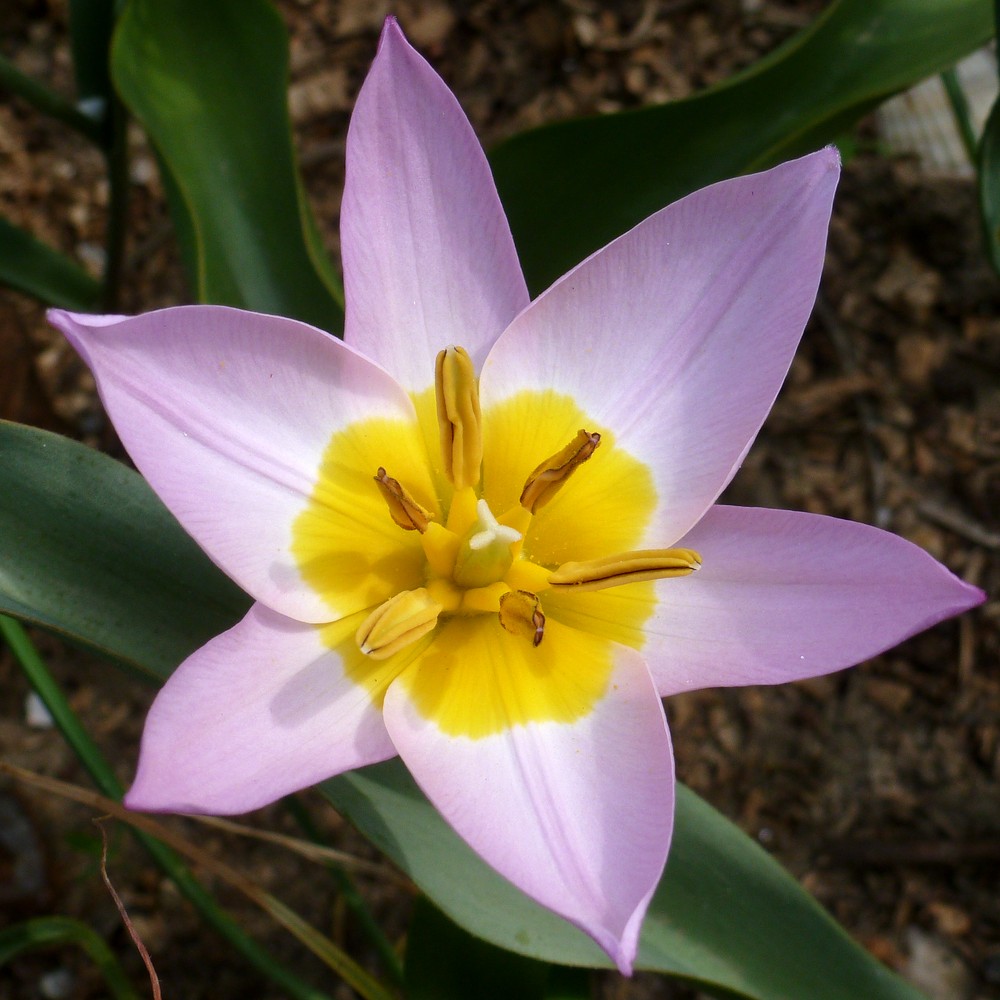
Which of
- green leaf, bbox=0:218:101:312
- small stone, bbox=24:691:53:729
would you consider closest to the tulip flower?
green leaf, bbox=0:218:101:312

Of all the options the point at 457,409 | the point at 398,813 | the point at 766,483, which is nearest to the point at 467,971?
the point at 398,813

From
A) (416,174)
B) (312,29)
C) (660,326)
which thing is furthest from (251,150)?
(312,29)

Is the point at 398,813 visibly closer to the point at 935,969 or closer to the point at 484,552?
the point at 484,552

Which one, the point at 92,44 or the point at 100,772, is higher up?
the point at 92,44

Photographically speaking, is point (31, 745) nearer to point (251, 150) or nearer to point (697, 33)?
point (251, 150)

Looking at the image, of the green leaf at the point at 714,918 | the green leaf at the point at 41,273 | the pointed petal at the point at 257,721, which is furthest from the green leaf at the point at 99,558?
the green leaf at the point at 41,273

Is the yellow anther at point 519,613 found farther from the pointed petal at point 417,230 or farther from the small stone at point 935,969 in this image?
the small stone at point 935,969

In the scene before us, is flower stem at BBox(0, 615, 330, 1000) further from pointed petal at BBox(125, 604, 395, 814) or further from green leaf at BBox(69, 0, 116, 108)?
green leaf at BBox(69, 0, 116, 108)
